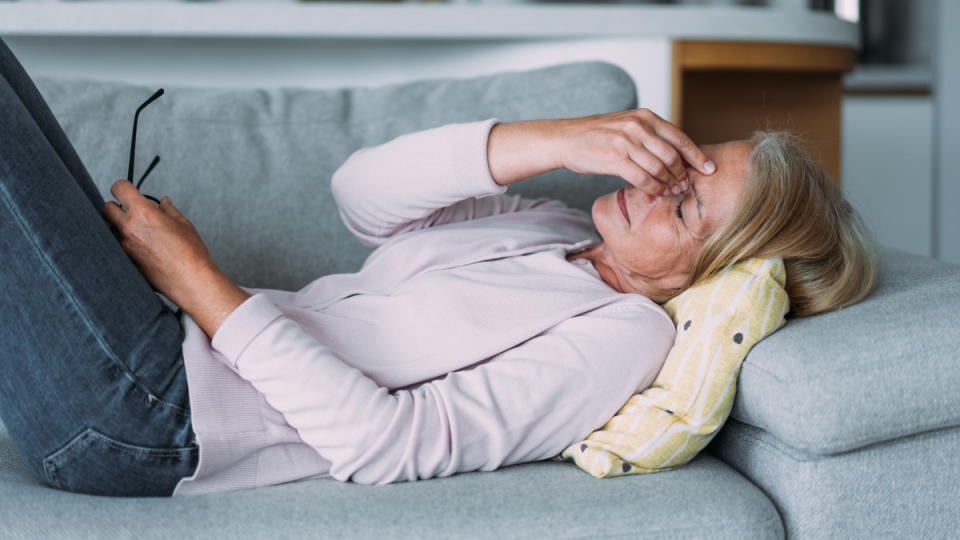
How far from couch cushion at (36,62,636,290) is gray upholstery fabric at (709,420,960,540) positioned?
0.73m

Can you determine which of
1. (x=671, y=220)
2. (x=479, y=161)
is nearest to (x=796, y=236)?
(x=671, y=220)

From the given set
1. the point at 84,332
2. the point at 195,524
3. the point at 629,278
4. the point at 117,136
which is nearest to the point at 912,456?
the point at 629,278

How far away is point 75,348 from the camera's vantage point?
102 centimetres

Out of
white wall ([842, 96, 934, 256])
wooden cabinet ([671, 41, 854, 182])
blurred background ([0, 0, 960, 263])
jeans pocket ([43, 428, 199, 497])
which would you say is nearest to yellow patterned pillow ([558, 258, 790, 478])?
jeans pocket ([43, 428, 199, 497])

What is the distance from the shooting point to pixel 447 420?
1.08m

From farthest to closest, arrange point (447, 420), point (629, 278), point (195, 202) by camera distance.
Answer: point (195, 202), point (629, 278), point (447, 420)

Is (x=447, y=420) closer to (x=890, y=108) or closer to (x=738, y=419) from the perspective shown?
(x=738, y=419)

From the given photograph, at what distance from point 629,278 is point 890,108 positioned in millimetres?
2709

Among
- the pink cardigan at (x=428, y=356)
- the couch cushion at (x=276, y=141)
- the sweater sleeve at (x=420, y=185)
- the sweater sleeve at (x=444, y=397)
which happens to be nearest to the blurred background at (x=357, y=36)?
the couch cushion at (x=276, y=141)

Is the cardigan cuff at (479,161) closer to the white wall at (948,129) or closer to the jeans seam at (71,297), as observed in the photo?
the jeans seam at (71,297)

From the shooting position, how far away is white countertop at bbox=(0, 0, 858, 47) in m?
2.08

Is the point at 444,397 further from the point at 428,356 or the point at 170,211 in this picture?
the point at 170,211

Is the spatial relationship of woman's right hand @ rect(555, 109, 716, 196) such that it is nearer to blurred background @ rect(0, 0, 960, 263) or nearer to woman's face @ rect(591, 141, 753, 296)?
woman's face @ rect(591, 141, 753, 296)

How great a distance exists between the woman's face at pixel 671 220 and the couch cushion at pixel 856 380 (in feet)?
0.61
